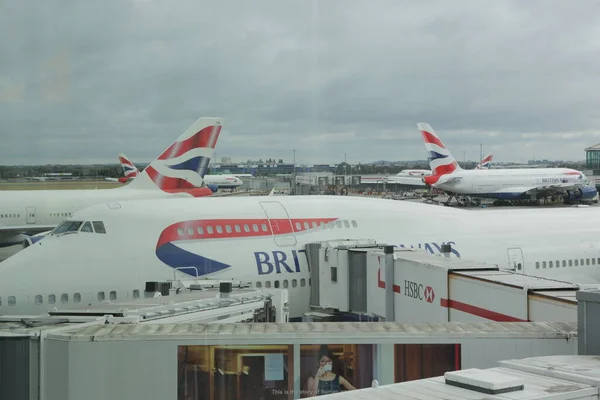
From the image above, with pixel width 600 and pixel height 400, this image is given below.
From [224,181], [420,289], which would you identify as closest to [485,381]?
[420,289]

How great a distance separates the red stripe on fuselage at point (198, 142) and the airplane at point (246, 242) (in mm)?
19812

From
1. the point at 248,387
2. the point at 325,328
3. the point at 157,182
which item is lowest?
the point at 248,387

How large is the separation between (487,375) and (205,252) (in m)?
12.6

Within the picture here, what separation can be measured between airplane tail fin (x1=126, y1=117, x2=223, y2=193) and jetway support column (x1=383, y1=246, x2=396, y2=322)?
77.3 ft

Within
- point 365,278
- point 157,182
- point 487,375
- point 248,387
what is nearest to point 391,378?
point 248,387

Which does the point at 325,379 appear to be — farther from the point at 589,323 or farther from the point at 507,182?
the point at 507,182

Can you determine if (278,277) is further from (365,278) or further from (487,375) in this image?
(487,375)

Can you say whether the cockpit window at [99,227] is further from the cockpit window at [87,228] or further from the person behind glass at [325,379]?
the person behind glass at [325,379]

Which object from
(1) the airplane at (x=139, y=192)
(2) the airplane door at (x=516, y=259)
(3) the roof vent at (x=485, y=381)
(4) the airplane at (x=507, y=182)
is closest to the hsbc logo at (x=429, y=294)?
(2) the airplane door at (x=516, y=259)

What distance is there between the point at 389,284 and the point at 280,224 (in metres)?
4.47

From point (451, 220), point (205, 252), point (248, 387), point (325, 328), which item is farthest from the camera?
point (451, 220)

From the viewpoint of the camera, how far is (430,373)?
821 cm

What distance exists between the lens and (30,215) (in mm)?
36344

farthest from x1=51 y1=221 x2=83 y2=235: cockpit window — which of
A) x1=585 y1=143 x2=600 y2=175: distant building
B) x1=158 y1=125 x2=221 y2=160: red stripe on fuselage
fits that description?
x1=585 y1=143 x2=600 y2=175: distant building
